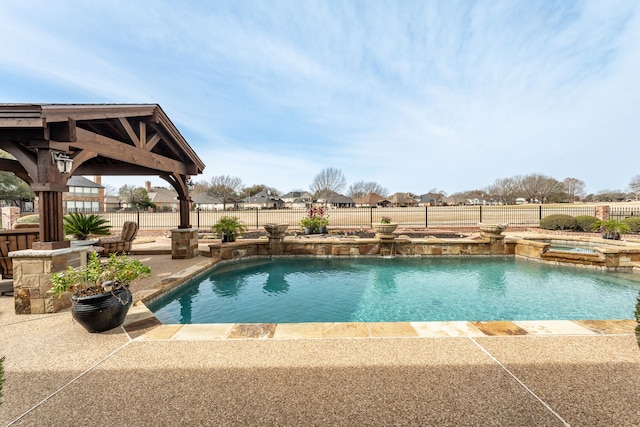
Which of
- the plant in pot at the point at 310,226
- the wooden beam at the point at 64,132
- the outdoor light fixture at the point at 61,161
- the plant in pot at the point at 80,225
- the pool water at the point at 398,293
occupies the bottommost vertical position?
the pool water at the point at 398,293

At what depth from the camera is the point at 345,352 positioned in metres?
2.88

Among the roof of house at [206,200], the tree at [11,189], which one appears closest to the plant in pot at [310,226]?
the tree at [11,189]

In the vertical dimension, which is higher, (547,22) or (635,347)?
(547,22)

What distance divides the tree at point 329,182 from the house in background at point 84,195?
3633cm

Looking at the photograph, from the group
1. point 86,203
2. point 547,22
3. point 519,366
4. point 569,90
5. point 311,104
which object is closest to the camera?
point 519,366

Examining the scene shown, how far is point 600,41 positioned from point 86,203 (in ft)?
183

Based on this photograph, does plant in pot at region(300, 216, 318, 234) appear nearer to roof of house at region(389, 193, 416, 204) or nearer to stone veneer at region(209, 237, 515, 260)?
stone veneer at region(209, 237, 515, 260)

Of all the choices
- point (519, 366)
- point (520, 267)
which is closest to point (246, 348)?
point (519, 366)

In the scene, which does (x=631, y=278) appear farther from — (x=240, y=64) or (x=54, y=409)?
(x=240, y=64)

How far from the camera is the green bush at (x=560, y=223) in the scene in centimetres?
1426

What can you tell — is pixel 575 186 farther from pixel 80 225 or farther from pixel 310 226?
pixel 80 225

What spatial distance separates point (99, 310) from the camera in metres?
3.29

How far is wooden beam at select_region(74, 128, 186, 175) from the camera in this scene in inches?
183

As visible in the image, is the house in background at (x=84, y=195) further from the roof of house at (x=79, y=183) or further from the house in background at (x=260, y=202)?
the house in background at (x=260, y=202)
